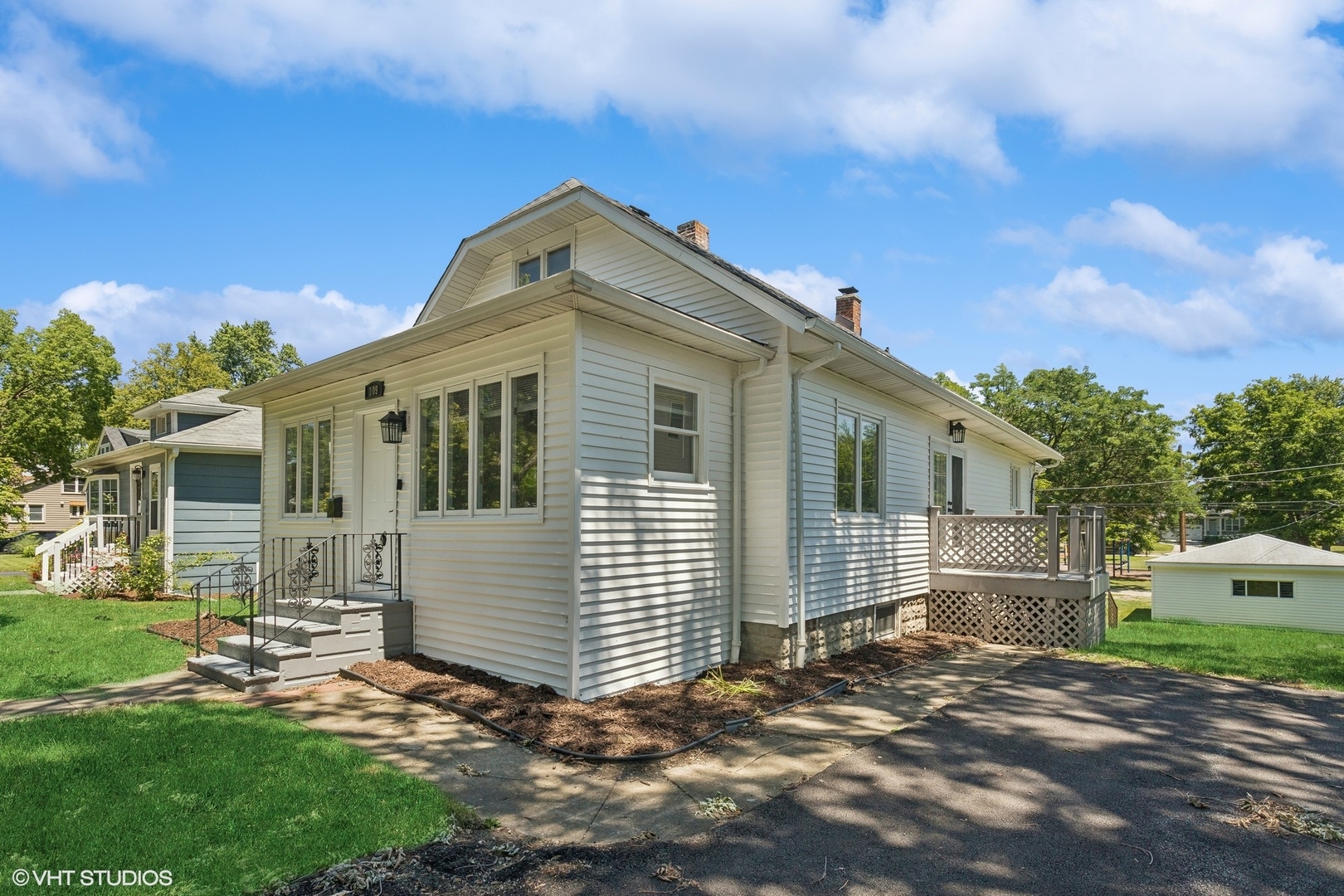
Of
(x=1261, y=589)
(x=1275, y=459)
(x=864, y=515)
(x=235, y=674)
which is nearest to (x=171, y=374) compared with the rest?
(x=235, y=674)

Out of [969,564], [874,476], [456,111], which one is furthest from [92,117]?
[969,564]

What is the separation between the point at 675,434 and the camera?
7.83 m

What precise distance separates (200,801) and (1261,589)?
27346mm

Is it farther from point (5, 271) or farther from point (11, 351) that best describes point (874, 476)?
point (5, 271)

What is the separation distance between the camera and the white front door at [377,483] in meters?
8.85

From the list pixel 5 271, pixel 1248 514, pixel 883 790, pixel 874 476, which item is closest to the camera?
pixel 883 790

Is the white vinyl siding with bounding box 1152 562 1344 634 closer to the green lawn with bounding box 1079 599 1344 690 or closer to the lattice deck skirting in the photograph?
the green lawn with bounding box 1079 599 1344 690

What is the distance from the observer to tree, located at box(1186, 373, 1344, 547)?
1384 inches

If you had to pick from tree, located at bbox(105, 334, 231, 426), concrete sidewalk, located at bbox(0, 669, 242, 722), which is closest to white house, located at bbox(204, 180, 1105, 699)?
concrete sidewalk, located at bbox(0, 669, 242, 722)

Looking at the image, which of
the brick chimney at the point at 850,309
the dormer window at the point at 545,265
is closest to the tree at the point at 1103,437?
the brick chimney at the point at 850,309

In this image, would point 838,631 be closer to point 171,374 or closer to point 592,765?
point 592,765

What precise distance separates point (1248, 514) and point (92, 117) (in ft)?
161

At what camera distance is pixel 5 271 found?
81.4ft

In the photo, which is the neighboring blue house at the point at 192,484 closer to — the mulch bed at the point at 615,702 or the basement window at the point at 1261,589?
the mulch bed at the point at 615,702
